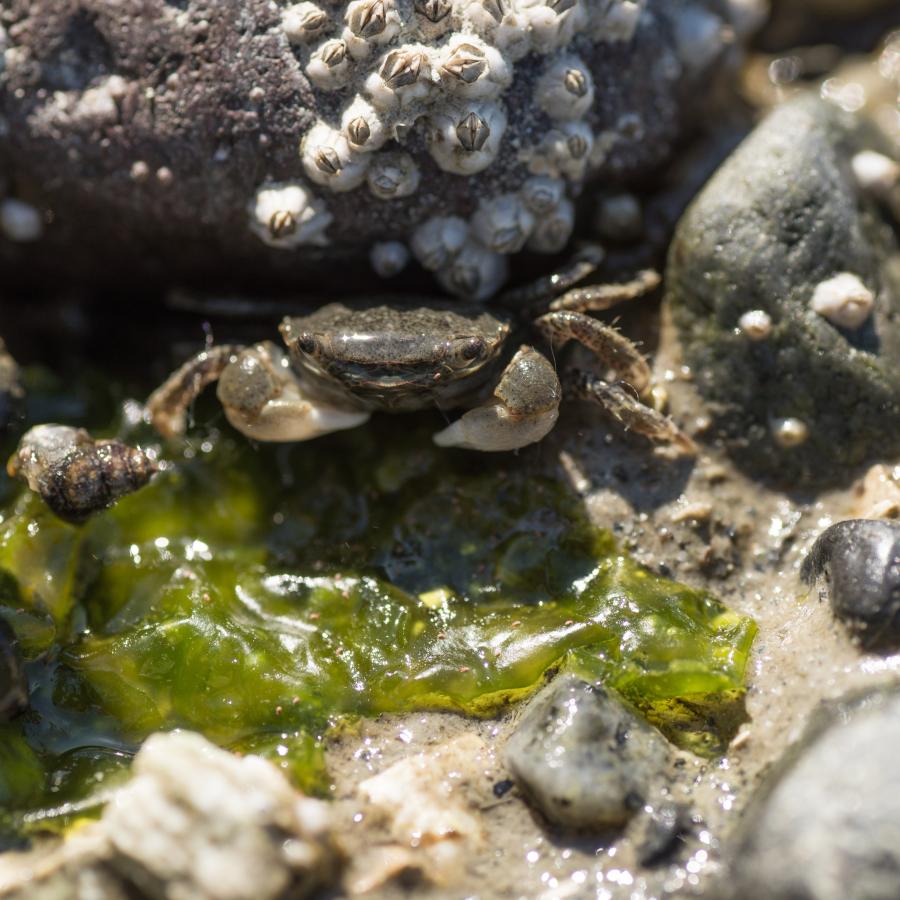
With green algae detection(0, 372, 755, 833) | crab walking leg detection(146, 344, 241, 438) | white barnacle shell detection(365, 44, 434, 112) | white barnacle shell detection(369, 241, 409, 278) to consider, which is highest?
white barnacle shell detection(365, 44, 434, 112)

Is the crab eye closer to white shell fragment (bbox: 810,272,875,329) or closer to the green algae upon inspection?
the green algae

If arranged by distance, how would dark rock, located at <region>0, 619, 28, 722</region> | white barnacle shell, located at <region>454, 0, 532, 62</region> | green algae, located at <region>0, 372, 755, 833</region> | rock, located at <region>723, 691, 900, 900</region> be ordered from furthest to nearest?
1. white barnacle shell, located at <region>454, 0, 532, 62</region>
2. green algae, located at <region>0, 372, 755, 833</region>
3. dark rock, located at <region>0, 619, 28, 722</region>
4. rock, located at <region>723, 691, 900, 900</region>

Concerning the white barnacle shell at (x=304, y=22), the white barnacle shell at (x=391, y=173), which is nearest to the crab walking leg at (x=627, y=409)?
the white barnacle shell at (x=391, y=173)

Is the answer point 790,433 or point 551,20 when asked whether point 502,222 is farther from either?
point 790,433

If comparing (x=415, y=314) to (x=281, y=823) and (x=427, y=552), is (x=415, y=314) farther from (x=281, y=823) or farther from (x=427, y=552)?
(x=281, y=823)

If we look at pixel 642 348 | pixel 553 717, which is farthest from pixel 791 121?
pixel 553 717

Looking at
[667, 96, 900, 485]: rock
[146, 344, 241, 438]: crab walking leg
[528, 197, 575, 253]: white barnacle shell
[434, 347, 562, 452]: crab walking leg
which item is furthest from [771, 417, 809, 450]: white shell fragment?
[146, 344, 241, 438]: crab walking leg
